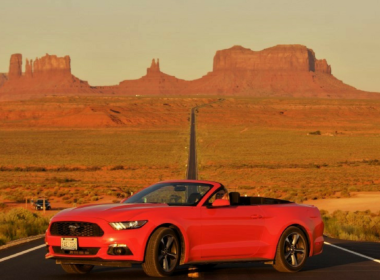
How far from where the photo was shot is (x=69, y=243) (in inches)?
391

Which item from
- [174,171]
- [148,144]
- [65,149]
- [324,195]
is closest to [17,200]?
[324,195]

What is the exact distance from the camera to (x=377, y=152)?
96812mm

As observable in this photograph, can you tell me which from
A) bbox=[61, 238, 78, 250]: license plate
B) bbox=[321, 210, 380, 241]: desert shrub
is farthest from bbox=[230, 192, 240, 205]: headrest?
bbox=[321, 210, 380, 241]: desert shrub

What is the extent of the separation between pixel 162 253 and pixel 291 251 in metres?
2.29

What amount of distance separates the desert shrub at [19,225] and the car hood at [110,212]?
6.10 m

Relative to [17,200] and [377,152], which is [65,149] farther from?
[17,200]

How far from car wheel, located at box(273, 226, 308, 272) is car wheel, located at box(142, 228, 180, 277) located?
1766 mm

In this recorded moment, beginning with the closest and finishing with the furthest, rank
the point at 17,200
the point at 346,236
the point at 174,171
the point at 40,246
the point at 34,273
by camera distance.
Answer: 1. the point at 34,273
2. the point at 40,246
3. the point at 346,236
4. the point at 17,200
5. the point at 174,171

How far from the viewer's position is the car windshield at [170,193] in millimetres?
10898

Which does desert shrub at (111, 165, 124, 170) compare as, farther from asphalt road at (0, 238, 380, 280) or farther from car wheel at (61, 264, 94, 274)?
car wheel at (61, 264, 94, 274)

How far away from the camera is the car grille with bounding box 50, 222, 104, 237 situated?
985 cm

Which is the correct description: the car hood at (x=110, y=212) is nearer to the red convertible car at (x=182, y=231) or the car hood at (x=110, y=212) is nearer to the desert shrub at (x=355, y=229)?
the red convertible car at (x=182, y=231)

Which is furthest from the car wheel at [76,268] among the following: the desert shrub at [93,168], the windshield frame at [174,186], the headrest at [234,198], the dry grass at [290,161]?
the desert shrub at [93,168]

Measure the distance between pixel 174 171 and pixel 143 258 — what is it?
5573 centimetres
